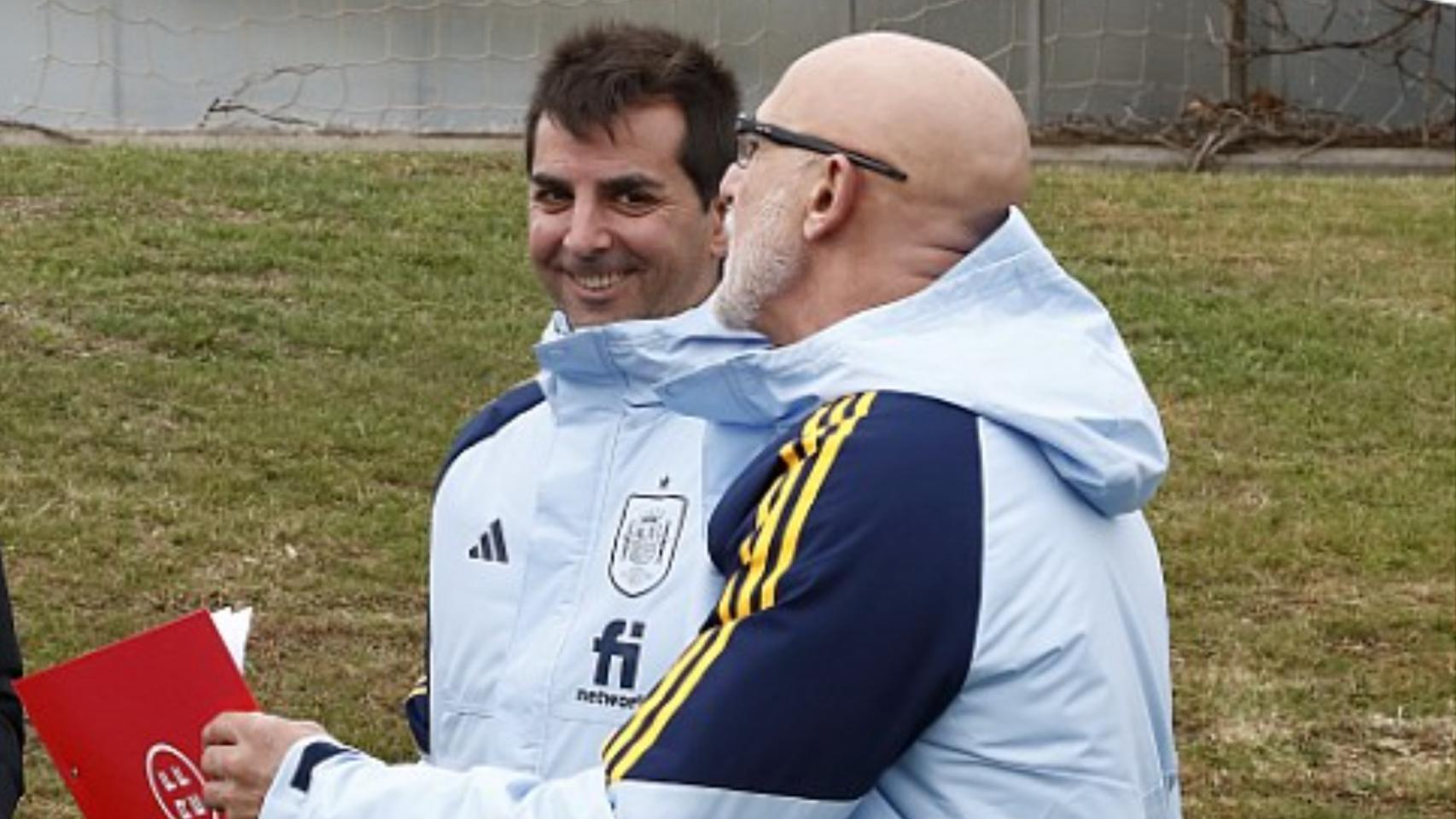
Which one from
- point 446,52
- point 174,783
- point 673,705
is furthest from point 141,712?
point 446,52

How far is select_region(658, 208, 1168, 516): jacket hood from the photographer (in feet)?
8.23

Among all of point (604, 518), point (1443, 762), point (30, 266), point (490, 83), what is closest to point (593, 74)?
point (604, 518)

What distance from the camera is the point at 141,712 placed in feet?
10.4

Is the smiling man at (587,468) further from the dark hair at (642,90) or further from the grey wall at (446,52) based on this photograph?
the grey wall at (446,52)

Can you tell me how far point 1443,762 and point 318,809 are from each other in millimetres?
5321

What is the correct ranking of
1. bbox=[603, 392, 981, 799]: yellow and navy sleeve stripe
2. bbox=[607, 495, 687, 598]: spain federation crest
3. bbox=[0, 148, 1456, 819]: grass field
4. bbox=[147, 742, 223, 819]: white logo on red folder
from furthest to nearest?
1. bbox=[0, 148, 1456, 819]: grass field
2. bbox=[147, 742, 223, 819]: white logo on red folder
3. bbox=[607, 495, 687, 598]: spain federation crest
4. bbox=[603, 392, 981, 799]: yellow and navy sleeve stripe

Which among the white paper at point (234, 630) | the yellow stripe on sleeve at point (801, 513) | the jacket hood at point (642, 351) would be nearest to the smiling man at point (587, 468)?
the jacket hood at point (642, 351)

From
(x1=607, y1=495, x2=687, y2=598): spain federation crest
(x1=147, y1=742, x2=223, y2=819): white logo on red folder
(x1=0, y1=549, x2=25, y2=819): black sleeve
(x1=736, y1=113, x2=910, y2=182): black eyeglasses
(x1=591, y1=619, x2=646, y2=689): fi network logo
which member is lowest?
(x1=0, y1=549, x2=25, y2=819): black sleeve

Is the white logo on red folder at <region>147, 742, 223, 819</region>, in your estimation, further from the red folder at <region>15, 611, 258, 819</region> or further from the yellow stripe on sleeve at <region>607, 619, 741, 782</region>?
the yellow stripe on sleeve at <region>607, 619, 741, 782</region>

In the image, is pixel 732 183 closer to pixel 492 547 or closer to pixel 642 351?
pixel 642 351

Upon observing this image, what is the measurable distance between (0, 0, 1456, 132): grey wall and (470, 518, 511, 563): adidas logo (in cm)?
1066

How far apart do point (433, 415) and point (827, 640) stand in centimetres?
703

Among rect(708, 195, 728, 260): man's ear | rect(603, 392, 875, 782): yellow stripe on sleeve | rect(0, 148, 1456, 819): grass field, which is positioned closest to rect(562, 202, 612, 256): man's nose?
rect(708, 195, 728, 260): man's ear

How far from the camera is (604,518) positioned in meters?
3.14
